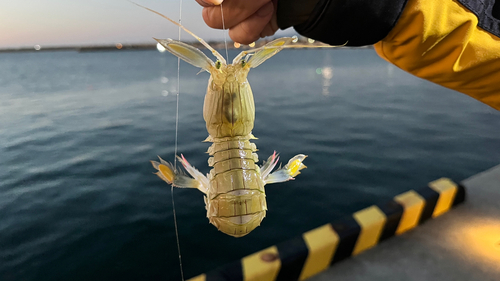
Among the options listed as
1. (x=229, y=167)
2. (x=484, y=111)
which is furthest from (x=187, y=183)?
(x=484, y=111)

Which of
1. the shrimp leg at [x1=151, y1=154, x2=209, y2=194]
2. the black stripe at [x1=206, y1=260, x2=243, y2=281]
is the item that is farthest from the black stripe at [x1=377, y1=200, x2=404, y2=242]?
the shrimp leg at [x1=151, y1=154, x2=209, y2=194]

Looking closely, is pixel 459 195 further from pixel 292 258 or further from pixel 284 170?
pixel 284 170

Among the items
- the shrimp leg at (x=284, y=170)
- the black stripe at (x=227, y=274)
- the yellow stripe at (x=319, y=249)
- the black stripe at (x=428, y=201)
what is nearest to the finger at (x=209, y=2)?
the shrimp leg at (x=284, y=170)

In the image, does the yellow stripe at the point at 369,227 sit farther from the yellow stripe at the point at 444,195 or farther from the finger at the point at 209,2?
the finger at the point at 209,2

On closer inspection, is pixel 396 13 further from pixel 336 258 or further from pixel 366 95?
pixel 366 95

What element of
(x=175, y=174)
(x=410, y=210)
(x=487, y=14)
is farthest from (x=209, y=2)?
(x=410, y=210)

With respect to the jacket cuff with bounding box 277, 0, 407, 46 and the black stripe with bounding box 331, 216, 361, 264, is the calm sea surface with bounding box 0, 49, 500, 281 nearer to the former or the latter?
the jacket cuff with bounding box 277, 0, 407, 46
